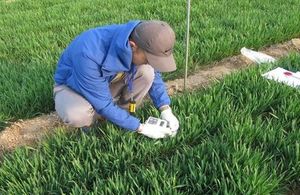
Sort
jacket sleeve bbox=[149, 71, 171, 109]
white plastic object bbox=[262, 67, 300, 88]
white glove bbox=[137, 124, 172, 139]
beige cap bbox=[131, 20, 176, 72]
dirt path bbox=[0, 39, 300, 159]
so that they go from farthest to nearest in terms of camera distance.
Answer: white plastic object bbox=[262, 67, 300, 88] → dirt path bbox=[0, 39, 300, 159] → jacket sleeve bbox=[149, 71, 171, 109] → white glove bbox=[137, 124, 172, 139] → beige cap bbox=[131, 20, 176, 72]

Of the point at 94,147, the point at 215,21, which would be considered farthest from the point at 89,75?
the point at 215,21

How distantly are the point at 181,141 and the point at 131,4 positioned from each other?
4.32 meters

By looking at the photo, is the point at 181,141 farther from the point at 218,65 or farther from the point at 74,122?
the point at 218,65

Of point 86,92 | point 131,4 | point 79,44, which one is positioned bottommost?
point 131,4

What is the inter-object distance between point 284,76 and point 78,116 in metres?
1.82

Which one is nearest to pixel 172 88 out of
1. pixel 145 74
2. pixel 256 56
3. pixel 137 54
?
pixel 145 74

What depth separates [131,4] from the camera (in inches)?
276

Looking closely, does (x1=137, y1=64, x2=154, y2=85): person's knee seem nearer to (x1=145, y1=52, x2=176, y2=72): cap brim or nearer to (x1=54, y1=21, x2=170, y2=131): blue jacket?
(x1=54, y1=21, x2=170, y2=131): blue jacket

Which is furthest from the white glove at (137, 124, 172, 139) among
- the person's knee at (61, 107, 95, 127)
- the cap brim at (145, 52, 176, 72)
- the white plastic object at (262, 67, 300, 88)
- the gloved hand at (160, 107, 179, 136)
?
the white plastic object at (262, 67, 300, 88)

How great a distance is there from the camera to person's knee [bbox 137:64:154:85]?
3.36 m

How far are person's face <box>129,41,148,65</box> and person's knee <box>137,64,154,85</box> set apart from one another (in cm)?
58

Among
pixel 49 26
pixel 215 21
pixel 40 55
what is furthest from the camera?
pixel 49 26

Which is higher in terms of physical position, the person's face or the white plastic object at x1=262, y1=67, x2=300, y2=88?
the person's face

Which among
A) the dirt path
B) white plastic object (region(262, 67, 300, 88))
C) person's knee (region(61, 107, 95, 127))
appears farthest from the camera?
white plastic object (region(262, 67, 300, 88))
